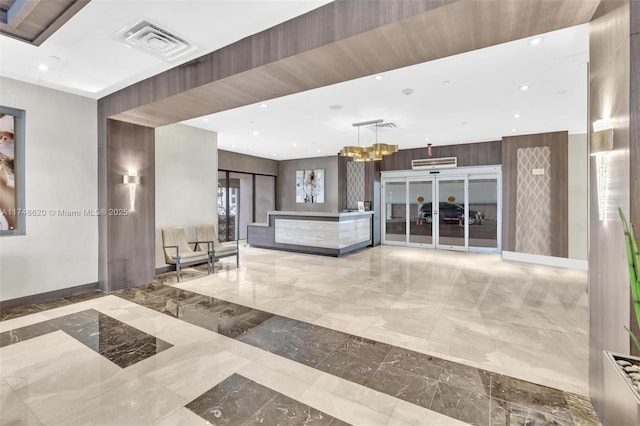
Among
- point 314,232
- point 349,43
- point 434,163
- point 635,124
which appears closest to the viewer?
point 635,124

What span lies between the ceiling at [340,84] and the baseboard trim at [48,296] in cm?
314

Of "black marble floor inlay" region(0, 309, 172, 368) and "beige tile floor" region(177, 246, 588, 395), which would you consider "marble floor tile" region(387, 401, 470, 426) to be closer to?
"beige tile floor" region(177, 246, 588, 395)

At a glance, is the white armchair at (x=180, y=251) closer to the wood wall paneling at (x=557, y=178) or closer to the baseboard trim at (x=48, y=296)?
the baseboard trim at (x=48, y=296)

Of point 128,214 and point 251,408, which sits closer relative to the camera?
point 251,408

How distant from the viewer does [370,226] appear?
999cm

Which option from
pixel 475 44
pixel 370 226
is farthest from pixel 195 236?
pixel 475 44

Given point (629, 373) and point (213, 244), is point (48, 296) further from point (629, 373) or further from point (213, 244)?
point (629, 373)

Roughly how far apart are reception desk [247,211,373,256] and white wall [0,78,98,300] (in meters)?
4.86

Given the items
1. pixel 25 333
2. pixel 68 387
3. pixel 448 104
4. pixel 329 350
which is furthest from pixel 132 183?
pixel 448 104

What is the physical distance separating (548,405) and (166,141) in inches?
281

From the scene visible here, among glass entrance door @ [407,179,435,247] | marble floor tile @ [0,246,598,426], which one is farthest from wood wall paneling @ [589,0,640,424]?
glass entrance door @ [407,179,435,247]

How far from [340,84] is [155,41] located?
2445 mm

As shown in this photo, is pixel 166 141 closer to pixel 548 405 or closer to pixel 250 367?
pixel 250 367

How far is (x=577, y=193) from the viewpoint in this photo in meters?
7.30
